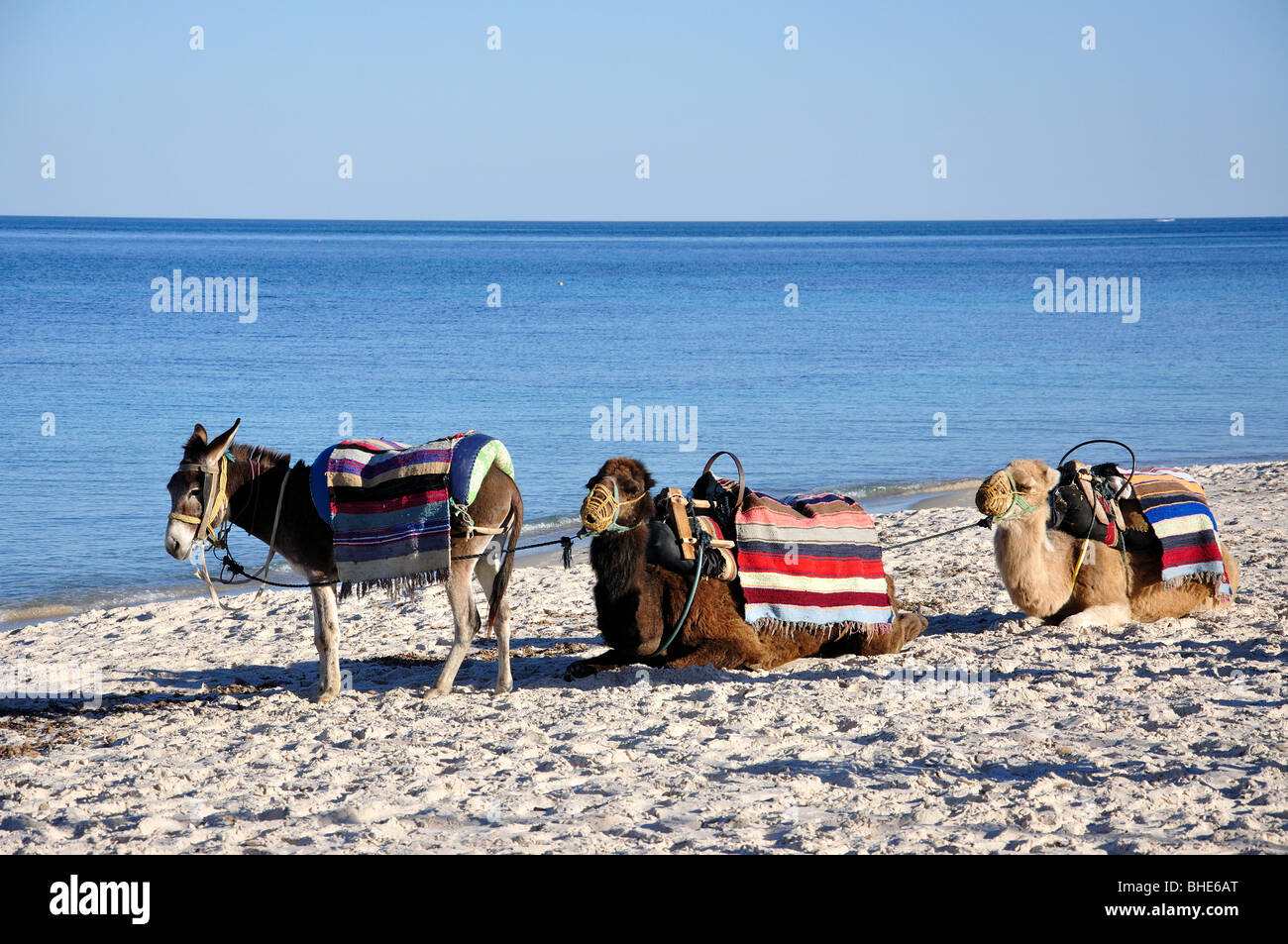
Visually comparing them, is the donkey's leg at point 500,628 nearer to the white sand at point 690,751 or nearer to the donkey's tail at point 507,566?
the donkey's tail at point 507,566

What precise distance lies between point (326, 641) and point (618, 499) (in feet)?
6.39

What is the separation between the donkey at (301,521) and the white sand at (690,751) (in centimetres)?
36

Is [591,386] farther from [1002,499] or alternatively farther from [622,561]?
[622,561]

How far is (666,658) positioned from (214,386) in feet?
66.3

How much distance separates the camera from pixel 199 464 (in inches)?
261

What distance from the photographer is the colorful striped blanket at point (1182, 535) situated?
756 cm

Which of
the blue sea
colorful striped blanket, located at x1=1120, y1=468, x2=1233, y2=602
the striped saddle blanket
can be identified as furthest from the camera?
the blue sea

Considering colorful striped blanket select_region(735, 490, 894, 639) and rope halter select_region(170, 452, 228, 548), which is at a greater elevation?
rope halter select_region(170, 452, 228, 548)

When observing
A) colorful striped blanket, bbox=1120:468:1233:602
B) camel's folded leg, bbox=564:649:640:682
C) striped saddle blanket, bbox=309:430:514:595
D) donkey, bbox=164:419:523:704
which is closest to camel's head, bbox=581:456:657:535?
donkey, bbox=164:419:523:704

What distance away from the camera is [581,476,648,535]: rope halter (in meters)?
6.43

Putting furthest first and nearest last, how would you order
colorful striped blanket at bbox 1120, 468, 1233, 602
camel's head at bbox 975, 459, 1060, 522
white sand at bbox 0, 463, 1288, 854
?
colorful striped blanket at bbox 1120, 468, 1233, 602, camel's head at bbox 975, 459, 1060, 522, white sand at bbox 0, 463, 1288, 854

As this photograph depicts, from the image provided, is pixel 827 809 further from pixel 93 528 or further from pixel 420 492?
pixel 93 528

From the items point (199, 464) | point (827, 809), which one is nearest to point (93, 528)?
point (199, 464)

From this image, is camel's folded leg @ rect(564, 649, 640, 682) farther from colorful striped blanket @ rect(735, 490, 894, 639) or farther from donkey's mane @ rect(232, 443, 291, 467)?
donkey's mane @ rect(232, 443, 291, 467)
